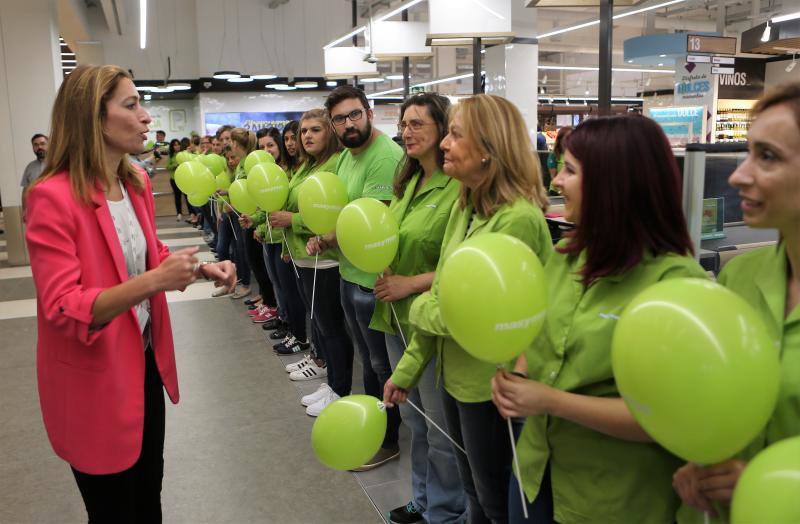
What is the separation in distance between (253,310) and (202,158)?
5.62 ft

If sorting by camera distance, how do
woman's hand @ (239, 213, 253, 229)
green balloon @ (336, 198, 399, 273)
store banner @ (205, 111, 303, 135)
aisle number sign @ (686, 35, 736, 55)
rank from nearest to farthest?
green balloon @ (336, 198, 399, 273) < woman's hand @ (239, 213, 253, 229) < aisle number sign @ (686, 35, 736, 55) < store banner @ (205, 111, 303, 135)

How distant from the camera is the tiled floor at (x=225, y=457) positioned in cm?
275

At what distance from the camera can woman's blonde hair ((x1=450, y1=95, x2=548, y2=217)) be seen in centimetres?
185

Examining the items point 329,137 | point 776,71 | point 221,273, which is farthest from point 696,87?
point 221,273

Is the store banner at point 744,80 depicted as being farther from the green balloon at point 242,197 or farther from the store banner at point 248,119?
the green balloon at point 242,197

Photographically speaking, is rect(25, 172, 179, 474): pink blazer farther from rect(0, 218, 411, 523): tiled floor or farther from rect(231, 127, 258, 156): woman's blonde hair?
rect(231, 127, 258, 156): woman's blonde hair

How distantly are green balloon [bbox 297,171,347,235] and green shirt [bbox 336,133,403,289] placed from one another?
3.0 inches

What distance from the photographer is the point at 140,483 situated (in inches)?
73.2

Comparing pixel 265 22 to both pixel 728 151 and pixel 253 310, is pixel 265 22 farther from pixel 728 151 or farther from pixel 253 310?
pixel 728 151

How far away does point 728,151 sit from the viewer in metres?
1.84

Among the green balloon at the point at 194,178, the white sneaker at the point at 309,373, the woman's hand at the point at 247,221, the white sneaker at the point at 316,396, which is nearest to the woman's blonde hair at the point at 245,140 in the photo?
the green balloon at the point at 194,178

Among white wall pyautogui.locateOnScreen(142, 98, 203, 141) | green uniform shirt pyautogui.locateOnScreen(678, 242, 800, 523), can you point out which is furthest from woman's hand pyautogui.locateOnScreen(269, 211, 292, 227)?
white wall pyautogui.locateOnScreen(142, 98, 203, 141)

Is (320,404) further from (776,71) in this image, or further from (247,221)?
(776,71)

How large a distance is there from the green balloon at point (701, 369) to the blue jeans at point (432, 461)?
1.28 metres
